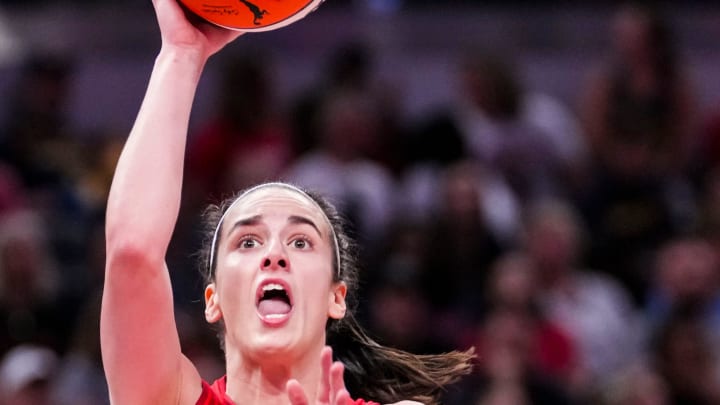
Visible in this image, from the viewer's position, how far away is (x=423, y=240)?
711 cm

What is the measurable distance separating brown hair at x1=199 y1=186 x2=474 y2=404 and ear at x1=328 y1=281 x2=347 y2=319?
0.18 ft

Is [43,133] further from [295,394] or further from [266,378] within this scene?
[295,394]

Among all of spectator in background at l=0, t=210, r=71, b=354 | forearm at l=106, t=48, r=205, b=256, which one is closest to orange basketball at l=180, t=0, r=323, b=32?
forearm at l=106, t=48, r=205, b=256

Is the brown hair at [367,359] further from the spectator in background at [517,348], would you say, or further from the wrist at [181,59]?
the spectator in background at [517,348]

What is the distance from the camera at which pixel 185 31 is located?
11.1 ft

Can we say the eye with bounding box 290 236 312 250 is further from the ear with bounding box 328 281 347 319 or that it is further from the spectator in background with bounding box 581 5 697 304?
the spectator in background with bounding box 581 5 697 304

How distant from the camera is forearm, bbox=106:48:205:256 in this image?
123 inches

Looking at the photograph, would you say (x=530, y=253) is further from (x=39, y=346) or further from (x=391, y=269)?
(x=39, y=346)

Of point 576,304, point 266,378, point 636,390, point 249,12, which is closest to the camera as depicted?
point 249,12

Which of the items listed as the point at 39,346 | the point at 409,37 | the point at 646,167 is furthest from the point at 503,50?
the point at 39,346

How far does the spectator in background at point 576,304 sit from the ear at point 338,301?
3.29 metres

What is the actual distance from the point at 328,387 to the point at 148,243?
53cm

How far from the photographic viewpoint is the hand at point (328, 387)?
9.65 feet

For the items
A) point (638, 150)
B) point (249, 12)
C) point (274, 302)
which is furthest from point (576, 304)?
point (249, 12)
